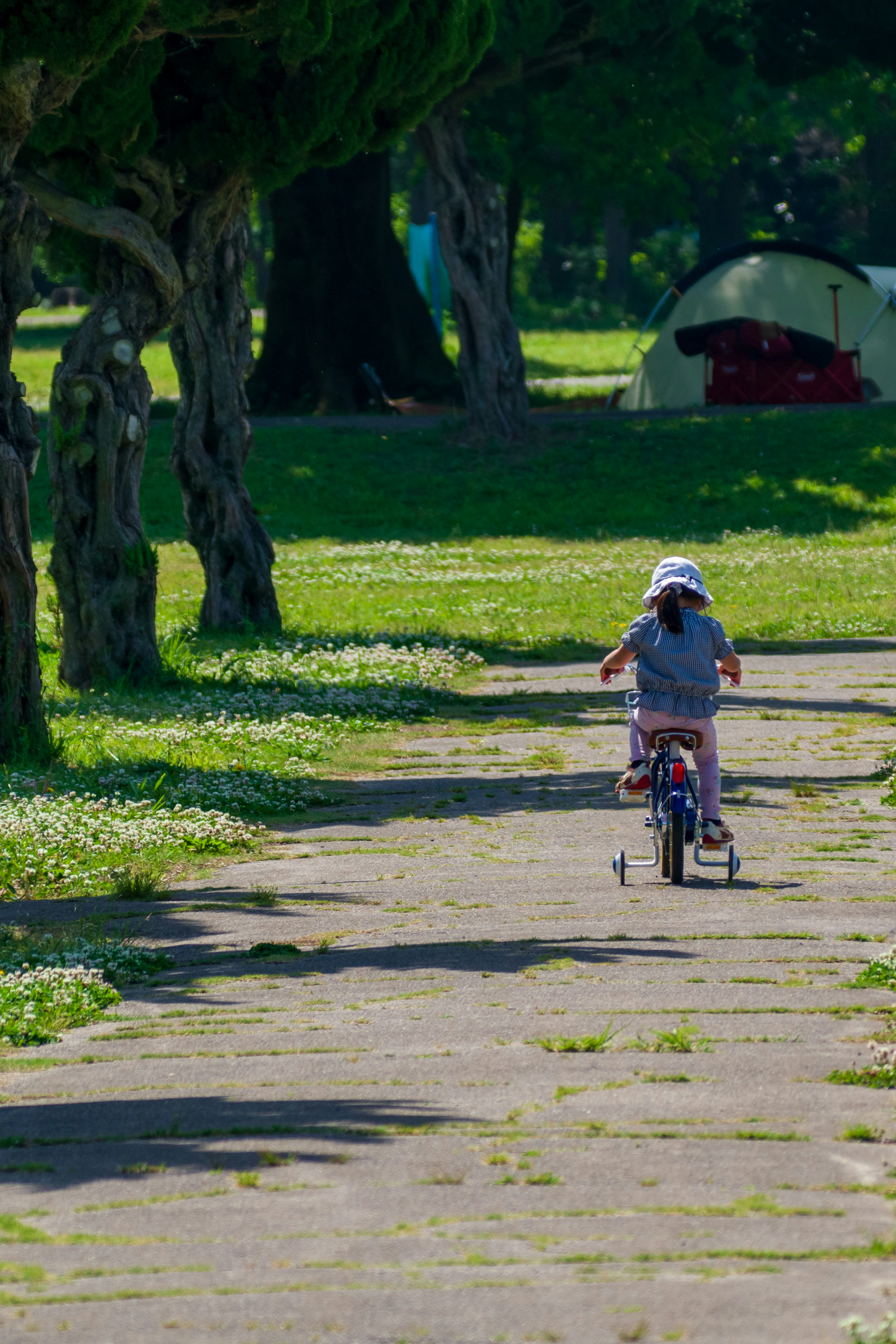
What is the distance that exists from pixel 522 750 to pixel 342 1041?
651 centimetres

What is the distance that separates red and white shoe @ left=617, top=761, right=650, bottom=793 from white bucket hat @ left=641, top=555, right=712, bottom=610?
72cm

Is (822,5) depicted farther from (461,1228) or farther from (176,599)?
(461,1228)

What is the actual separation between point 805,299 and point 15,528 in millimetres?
24929

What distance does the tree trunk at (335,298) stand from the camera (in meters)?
33.3

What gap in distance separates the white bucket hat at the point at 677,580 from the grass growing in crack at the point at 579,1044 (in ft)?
8.93

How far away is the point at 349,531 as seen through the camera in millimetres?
26000

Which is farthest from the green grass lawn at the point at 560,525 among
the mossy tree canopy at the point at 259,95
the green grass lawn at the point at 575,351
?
the green grass lawn at the point at 575,351

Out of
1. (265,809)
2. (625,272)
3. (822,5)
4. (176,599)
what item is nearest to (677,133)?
(822,5)

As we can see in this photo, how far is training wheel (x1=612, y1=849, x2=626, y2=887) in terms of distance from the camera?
7.56 metres

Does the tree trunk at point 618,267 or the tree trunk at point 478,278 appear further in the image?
the tree trunk at point 618,267

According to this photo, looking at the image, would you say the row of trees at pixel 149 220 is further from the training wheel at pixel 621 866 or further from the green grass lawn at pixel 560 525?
the training wheel at pixel 621 866

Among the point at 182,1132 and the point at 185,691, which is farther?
the point at 185,691

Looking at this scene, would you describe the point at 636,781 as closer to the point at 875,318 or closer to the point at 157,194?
the point at 157,194

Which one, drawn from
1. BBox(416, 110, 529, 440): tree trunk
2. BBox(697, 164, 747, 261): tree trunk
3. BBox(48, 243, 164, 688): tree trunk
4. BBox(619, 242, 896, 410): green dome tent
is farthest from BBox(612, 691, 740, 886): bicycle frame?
BBox(697, 164, 747, 261): tree trunk
